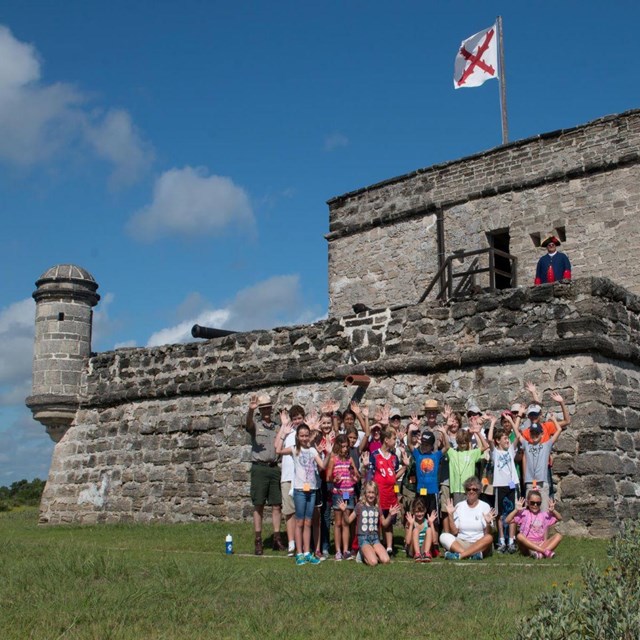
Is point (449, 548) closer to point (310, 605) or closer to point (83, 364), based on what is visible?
point (310, 605)

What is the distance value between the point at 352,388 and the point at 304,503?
3925 millimetres

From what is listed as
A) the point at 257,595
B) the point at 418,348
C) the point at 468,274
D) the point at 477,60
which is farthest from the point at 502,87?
the point at 257,595

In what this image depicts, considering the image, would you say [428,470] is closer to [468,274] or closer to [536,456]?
[536,456]

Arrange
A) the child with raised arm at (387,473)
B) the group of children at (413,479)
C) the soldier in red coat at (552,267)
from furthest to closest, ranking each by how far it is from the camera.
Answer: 1. the soldier in red coat at (552,267)
2. the child with raised arm at (387,473)
3. the group of children at (413,479)

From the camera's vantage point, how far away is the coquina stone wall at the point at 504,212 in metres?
17.1

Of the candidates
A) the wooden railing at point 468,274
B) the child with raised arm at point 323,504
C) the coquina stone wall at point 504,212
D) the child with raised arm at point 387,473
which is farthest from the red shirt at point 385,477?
the coquina stone wall at point 504,212

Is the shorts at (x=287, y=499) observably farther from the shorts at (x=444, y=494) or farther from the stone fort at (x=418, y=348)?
the stone fort at (x=418, y=348)

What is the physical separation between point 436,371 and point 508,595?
6.21 meters

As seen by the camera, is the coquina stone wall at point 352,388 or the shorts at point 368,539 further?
the coquina stone wall at point 352,388

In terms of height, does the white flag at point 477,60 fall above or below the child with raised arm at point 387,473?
above

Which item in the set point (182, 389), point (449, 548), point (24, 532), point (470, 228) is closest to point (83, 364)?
point (182, 389)

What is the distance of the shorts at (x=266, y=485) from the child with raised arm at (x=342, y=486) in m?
1.15

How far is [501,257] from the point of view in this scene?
18.8 m

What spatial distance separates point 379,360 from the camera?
45.2 feet
